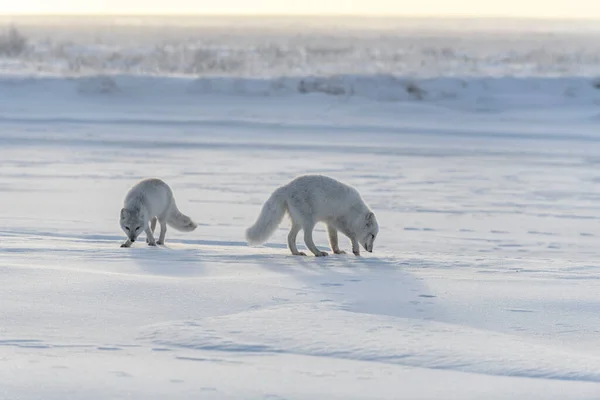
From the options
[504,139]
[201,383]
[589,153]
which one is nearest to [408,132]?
[504,139]

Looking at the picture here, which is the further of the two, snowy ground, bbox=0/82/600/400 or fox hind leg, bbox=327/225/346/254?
fox hind leg, bbox=327/225/346/254

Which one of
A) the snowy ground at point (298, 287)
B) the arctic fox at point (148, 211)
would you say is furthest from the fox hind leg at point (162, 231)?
the snowy ground at point (298, 287)

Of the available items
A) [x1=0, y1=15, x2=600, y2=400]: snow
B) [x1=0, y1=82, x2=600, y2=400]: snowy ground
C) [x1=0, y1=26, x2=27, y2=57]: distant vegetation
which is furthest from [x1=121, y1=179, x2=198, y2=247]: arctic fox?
[x1=0, y1=26, x2=27, y2=57]: distant vegetation

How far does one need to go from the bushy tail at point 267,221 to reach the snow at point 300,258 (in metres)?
0.23

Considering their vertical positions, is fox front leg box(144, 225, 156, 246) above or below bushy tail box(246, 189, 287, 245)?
below

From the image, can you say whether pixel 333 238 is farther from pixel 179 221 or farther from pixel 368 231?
pixel 179 221

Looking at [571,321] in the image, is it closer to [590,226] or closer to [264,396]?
[264,396]

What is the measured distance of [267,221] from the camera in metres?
7.63

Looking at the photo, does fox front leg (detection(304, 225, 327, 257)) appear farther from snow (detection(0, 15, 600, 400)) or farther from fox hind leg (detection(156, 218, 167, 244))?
fox hind leg (detection(156, 218, 167, 244))

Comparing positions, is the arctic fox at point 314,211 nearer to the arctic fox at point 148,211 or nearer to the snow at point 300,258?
the snow at point 300,258

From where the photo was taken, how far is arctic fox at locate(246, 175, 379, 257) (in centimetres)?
763

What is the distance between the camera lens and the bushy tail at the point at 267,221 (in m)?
7.63

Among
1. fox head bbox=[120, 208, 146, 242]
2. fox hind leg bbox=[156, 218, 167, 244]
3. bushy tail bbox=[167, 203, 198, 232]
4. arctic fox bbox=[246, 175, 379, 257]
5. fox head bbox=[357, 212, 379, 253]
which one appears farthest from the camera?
bushy tail bbox=[167, 203, 198, 232]

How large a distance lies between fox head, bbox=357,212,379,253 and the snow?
26 cm
